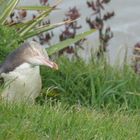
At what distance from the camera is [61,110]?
550 cm

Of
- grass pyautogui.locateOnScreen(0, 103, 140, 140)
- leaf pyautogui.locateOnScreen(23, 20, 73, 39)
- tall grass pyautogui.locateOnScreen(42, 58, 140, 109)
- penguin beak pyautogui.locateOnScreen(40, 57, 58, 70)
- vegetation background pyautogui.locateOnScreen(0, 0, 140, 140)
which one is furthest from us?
leaf pyautogui.locateOnScreen(23, 20, 73, 39)

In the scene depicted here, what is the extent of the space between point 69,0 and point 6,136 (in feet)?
20.5

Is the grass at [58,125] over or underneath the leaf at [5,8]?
underneath

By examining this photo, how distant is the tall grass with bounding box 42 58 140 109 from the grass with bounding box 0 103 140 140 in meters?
1.29

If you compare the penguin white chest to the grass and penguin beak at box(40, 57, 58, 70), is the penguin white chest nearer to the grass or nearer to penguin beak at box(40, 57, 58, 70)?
penguin beak at box(40, 57, 58, 70)

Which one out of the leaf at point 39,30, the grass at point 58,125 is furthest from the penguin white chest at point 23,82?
the leaf at point 39,30

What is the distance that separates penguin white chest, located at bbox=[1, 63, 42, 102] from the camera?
611 centimetres

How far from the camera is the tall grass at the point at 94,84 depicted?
22.7 feet

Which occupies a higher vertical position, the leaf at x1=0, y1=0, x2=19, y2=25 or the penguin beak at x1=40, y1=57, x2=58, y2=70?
the leaf at x1=0, y1=0, x2=19, y2=25

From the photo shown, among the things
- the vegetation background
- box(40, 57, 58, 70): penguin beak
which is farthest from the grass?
box(40, 57, 58, 70): penguin beak

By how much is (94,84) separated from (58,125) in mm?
2131

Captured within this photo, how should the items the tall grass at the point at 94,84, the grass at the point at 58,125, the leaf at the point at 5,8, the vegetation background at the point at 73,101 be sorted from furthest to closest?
the leaf at the point at 5,8
the tall grass at the point at 94,84
the vegetation background at the point at 73,101
the grass at the point at 58,125

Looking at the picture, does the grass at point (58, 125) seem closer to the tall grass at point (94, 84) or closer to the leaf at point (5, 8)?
the tall grass at point (94, 84)

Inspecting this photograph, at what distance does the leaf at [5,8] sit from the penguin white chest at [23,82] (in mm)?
A: 1263
